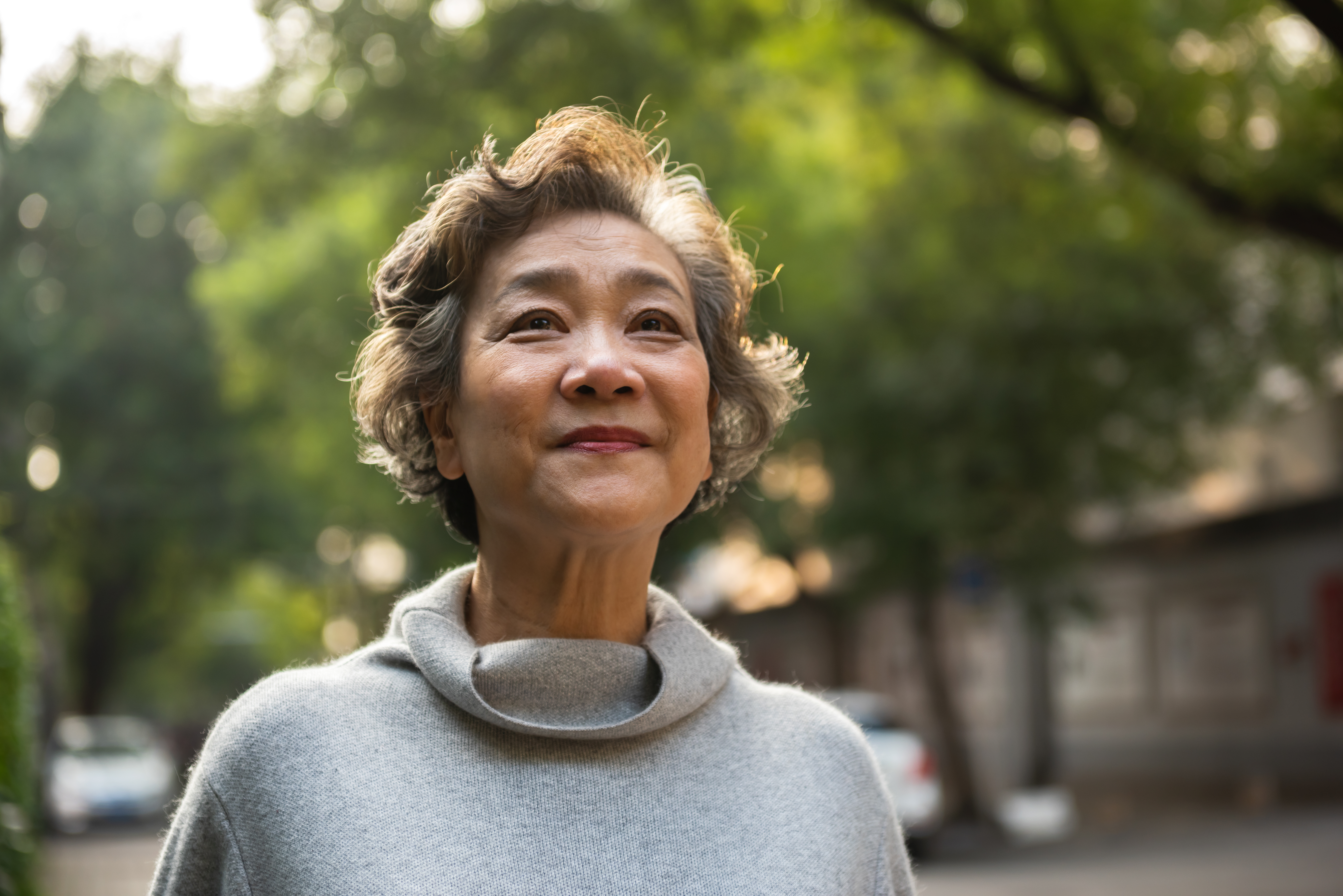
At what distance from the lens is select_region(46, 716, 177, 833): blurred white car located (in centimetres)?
2198

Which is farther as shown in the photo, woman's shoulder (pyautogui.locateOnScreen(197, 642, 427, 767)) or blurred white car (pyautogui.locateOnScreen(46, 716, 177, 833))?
blurred white car (pyautogui.locateOnScreen(46, 716, 177, 833))

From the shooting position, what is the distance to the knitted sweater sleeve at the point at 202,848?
1771 mm

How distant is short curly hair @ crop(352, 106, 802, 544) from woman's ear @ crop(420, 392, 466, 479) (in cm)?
1

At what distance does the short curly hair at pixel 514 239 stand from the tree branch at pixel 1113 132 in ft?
21.4

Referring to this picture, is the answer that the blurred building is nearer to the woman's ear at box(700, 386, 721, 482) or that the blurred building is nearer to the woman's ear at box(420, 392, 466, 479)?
the woman's ear at box(700, 386, 721, 482)

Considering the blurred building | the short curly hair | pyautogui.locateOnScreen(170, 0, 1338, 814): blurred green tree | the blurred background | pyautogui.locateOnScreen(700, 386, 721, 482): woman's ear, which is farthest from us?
the blurred building

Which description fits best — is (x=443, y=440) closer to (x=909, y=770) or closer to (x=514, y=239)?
(x=514, y=239)

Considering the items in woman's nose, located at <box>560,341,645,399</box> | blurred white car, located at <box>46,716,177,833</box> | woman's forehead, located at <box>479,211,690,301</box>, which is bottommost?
blurred white car, located at <box>46,716,177,833</box>

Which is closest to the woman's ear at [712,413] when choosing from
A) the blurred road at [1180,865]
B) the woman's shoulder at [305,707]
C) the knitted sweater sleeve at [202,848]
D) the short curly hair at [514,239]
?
the short curly hair at [514,239]

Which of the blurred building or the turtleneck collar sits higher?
the turtleneck collar

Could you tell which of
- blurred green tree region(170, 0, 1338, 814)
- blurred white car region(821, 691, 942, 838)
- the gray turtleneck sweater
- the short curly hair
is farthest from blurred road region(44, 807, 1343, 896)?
the gray turtleneck sweater

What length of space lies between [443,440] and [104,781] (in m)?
22.4

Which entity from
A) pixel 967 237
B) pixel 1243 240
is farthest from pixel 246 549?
pixel 1243 240

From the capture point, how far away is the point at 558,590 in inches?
77.9
